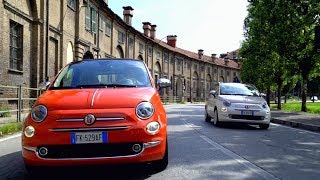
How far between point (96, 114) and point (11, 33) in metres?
15.2

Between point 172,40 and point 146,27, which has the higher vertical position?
point 172,40

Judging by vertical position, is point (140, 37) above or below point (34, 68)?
above

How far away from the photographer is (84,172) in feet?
19.1

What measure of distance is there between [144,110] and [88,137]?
2.61 feet

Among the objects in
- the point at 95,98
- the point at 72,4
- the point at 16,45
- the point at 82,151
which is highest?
the point at 72,4

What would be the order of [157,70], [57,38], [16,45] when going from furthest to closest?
[157,70] → [57,38] → [16,45]

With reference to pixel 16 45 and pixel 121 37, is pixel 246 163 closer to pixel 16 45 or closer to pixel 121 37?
pixel 16 45

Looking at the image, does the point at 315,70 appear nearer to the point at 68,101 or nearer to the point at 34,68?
the point at 34,68

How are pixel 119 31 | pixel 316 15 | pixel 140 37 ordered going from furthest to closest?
pixel 140 37 → pixel 119 31 → pixel 316 15

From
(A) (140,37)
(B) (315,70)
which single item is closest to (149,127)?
(B) (315,70)

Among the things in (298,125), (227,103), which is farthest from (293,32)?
(227,103)

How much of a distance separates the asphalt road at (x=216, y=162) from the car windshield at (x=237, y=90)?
3921 mm

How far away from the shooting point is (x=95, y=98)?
5.40 meters

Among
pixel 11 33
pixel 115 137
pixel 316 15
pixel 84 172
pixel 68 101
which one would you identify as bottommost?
pixel 84 172
